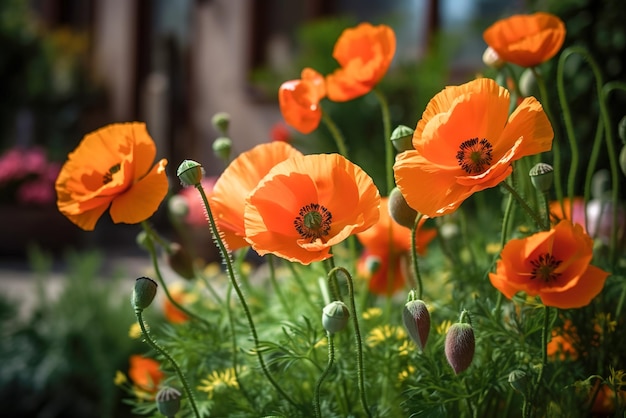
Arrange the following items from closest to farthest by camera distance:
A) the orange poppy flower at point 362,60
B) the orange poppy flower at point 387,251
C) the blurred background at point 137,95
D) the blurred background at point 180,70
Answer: the orange poppy flower at point 362,60, the orange poppy flower at point 387,251, the blurred background at point 137,95, the blurred background at point 180,70

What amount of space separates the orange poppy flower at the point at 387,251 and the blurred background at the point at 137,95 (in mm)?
401

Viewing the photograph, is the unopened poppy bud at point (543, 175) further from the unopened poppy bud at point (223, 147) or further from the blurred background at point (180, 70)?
the blurred background at point (180, 70)

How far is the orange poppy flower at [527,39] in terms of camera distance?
26.3 inches

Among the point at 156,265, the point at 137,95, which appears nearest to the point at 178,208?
the point at 156,265

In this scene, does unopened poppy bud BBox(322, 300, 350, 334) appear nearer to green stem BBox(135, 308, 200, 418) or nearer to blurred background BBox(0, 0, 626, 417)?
green stem BBox(135, 308, 200, 418)

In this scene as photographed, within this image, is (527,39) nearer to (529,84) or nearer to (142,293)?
(529,84)

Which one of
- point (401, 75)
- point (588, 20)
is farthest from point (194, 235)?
point (588, 20)

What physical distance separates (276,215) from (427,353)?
6.9 inches

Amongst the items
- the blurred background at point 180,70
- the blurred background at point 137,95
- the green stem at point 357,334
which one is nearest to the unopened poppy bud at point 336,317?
the green stem at point 357,334

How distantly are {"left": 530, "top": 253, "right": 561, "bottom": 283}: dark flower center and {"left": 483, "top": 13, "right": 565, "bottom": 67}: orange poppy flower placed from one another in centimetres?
22

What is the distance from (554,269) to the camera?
53cm

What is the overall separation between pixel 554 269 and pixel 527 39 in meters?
0.23

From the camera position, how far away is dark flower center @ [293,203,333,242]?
1.80 ft

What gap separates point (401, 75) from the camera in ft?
10.1
